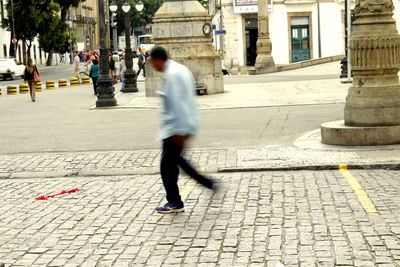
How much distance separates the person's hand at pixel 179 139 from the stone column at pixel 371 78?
4.87 m

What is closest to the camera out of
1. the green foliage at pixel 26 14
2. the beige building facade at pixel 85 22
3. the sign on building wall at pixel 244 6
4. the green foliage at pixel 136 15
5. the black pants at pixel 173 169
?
the black pants at pixel 173 169

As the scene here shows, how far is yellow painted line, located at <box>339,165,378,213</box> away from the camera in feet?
26.2

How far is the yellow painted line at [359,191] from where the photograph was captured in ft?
26.2

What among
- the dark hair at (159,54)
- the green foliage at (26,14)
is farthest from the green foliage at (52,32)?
the dark hair at (159,54)

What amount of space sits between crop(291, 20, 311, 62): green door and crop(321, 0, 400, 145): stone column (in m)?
44.2

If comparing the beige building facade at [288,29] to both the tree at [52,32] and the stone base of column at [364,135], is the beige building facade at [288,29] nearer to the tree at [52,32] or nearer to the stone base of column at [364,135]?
the tree at [52,32]

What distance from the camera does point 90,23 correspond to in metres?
126

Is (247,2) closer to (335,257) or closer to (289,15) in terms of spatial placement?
(289,15)

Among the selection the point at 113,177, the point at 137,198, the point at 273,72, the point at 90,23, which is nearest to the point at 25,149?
the point at 113,177

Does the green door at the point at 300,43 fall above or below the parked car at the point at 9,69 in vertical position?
above

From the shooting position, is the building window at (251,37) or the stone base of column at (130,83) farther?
the building window at (251,37)

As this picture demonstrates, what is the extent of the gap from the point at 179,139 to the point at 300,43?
4980 cm

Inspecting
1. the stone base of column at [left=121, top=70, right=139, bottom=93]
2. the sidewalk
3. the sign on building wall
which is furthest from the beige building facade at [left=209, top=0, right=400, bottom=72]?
the sidewalk

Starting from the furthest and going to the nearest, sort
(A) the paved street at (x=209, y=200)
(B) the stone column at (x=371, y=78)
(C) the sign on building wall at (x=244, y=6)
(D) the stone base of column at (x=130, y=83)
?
(C) the sign on building wall at (x=244, y=6), (D) the stone base of column at (x=130, y=83), (B) the stone column at (x=371, y=78), (A) the paved street at (x=209, y=200)
